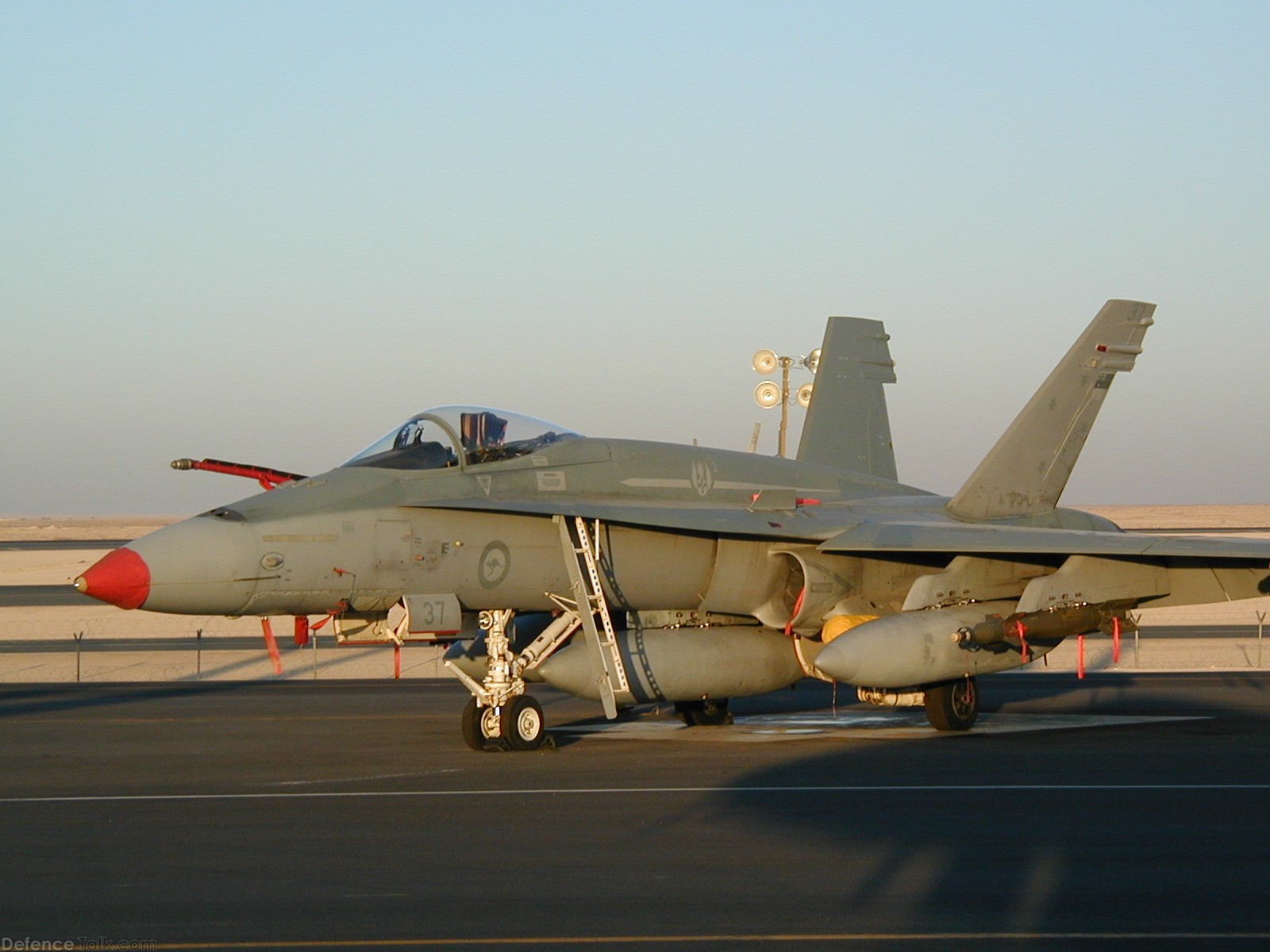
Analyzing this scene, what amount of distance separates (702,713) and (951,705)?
2.65 m

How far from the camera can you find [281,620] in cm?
3625

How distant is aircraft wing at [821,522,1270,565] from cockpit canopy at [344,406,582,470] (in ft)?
10.6

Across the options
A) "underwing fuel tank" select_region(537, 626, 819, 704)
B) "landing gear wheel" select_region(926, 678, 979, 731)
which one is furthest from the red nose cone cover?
"landing gear wheel" select_region(926, 678, 979, 731)

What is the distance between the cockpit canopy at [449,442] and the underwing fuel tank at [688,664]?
6.39ft

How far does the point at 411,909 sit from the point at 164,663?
19.0 m

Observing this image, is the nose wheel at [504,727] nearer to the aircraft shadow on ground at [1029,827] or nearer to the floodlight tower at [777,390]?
the aircraft shadow on ground at [1029,827]

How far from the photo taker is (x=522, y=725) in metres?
13.5

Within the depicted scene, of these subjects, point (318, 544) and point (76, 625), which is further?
point (76, 625)

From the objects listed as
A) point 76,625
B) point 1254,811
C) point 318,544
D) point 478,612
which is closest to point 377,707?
point 478,612

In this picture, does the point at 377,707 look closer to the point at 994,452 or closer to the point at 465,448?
the point at 465,448

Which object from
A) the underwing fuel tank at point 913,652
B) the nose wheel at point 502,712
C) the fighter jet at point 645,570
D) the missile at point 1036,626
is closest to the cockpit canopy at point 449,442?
the fighter jet at point 645,570

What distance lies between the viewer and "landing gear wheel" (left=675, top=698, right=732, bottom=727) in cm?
1600

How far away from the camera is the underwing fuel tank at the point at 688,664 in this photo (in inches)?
530

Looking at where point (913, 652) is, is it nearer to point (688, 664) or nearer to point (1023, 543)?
point (1023, 543)
